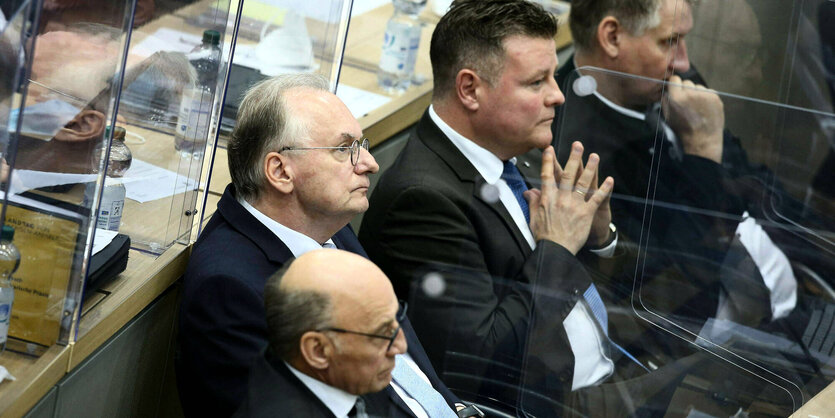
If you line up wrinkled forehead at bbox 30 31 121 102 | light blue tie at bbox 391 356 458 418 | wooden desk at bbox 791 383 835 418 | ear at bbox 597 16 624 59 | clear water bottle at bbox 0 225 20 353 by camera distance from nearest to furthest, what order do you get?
wrinkled forehead at bbox 30 31 121 102, clear water bottle at bbox 0 225 20 353, light blue tie at bbox 391 356 458 418, wooden desk at bbox 791 383 835 418, ear at bbox 597 16 624 59

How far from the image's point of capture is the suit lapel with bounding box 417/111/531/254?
7.09 ft

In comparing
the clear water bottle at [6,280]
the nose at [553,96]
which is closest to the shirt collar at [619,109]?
the nose at [553,96]

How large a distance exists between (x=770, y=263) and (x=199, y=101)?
1.53 metres

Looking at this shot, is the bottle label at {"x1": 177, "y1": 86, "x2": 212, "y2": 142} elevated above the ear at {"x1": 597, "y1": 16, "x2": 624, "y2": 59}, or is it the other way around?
the ear at {"x1": 597, "y1": 16, "x2": 624, "y2": 59}

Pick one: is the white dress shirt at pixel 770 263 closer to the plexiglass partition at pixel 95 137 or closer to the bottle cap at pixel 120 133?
the plexiglass partition at pixel 95 137

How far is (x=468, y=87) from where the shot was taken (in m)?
2.30

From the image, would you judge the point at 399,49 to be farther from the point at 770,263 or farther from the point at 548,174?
the point at 770,263

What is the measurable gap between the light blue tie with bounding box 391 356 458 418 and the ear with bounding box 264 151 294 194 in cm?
39

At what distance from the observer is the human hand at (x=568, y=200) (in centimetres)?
213

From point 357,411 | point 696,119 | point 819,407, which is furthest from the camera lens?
point 696,119

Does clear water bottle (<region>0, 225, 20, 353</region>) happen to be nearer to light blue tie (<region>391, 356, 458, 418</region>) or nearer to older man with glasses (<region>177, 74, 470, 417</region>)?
older man with glasses (<region>177, 74, 470, 417</region>)

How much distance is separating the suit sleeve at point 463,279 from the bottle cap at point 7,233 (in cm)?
93

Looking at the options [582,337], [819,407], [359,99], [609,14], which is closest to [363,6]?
[359,99]

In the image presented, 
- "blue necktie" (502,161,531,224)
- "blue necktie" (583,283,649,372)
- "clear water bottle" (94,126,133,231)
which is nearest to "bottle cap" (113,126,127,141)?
"clear water bottle" (94,126,133,231)
